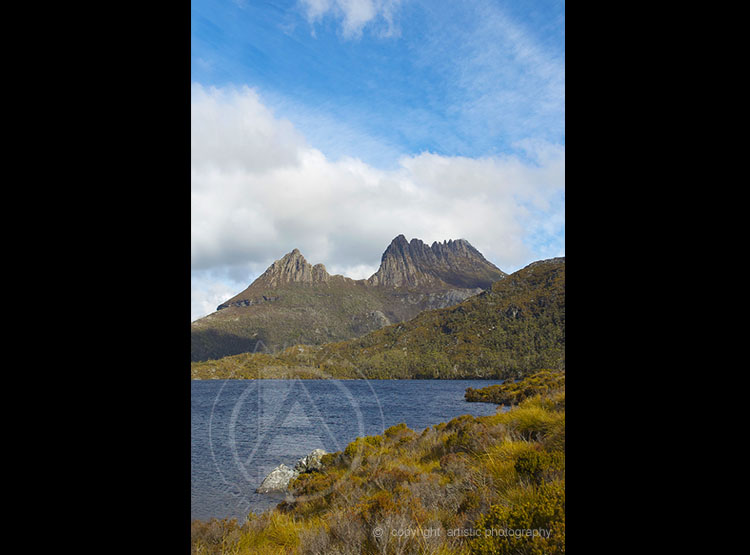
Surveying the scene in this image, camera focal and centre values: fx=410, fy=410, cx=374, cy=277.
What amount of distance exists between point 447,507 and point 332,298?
286 inches

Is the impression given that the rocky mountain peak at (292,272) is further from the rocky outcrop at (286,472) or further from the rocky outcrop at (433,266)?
the rocky outcrop at (286,472)

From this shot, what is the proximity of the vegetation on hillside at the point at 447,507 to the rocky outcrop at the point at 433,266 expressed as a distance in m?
5.87

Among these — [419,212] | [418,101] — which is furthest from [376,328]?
[418,101]

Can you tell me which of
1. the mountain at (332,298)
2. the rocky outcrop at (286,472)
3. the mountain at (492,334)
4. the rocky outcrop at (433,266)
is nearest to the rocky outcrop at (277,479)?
the rocky outcrop at (286,472)

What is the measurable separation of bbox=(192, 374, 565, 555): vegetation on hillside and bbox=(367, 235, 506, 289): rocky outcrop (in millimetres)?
5868

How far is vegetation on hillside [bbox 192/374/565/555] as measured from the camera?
1976 millimetres

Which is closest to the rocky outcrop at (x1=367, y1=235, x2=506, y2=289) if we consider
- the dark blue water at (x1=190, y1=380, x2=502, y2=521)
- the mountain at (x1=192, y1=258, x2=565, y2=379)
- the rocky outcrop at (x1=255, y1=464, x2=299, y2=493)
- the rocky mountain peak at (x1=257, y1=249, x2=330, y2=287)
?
the mountain at (x1=192, y1=258, x2=565, y2=379)

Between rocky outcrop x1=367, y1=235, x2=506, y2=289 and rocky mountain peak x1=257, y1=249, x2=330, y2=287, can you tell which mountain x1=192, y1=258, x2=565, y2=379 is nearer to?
rocky outcrop x1=367, y1=235, x2=506, y2=289

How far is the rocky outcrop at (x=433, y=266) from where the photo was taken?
10531 millimetres

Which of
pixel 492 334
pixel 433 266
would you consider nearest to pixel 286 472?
pixel 433 266
